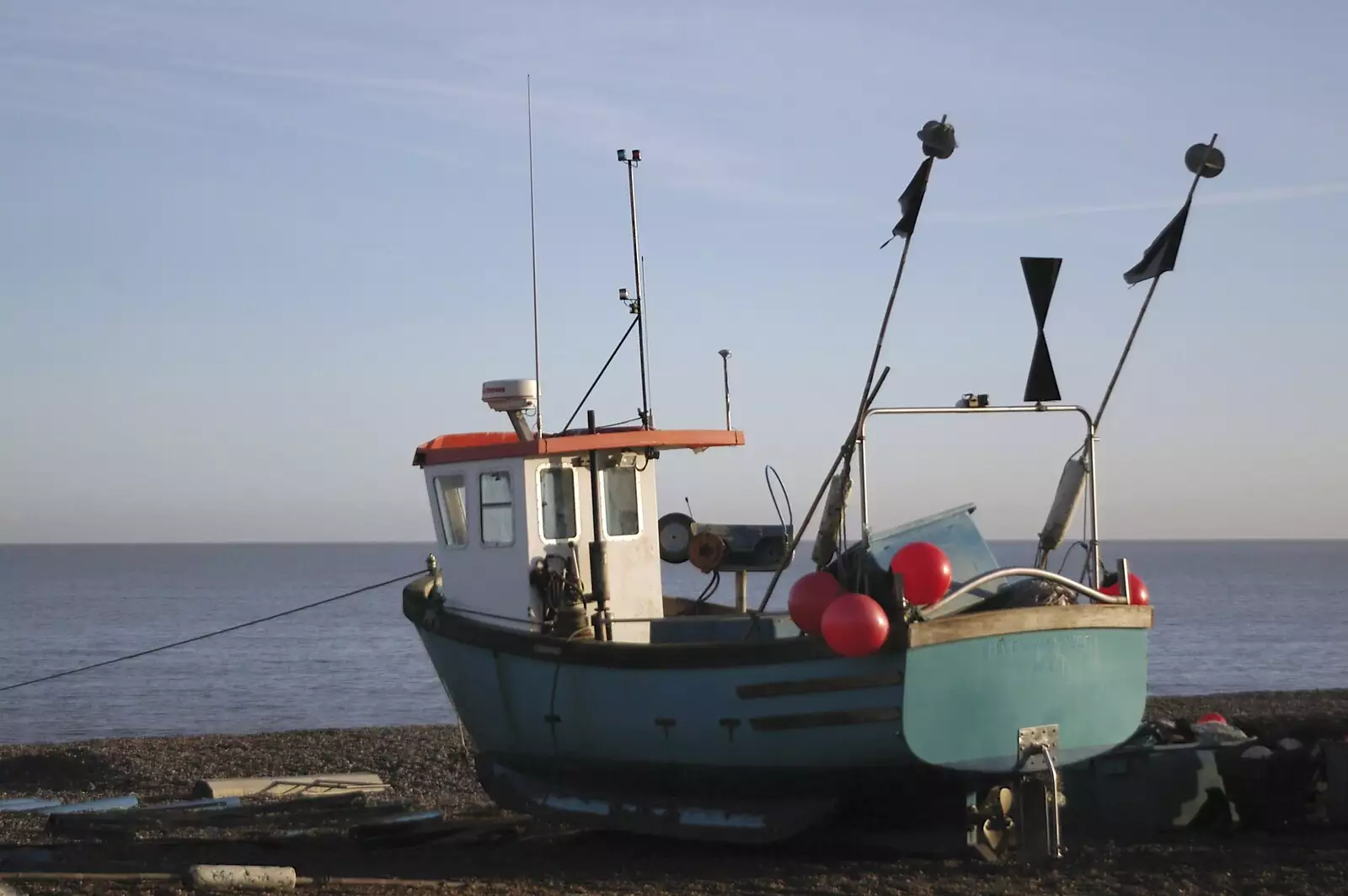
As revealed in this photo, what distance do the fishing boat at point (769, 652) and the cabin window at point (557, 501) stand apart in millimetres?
16

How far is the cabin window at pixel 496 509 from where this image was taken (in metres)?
11.7

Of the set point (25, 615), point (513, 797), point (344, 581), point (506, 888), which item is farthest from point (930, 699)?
point (344, 581)

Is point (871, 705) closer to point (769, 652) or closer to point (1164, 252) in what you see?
point (769, 652)

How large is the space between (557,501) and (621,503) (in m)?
0.60

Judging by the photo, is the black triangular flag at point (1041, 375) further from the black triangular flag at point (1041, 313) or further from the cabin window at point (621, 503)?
the cabin window at point (621, 503)

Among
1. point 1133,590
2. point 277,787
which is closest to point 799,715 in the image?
point 1133,590

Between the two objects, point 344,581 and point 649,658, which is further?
point 344,581

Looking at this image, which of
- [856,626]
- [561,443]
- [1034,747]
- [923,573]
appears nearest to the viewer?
[856,626]

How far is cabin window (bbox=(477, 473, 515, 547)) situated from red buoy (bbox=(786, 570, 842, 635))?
9.45 feet

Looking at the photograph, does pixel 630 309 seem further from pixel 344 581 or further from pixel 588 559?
pixel 344 581

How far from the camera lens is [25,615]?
68.5 m

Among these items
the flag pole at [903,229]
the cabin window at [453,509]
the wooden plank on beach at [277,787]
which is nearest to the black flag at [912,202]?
the flag pole at [903,229]

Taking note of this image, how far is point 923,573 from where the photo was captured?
9.05 metres

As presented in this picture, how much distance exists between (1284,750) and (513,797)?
551cm
